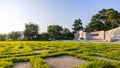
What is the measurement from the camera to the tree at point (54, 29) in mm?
62094

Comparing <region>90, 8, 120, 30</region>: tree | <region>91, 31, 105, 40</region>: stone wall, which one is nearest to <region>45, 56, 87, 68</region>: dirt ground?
<region>91, 31, 105, 40</region>: stone wall

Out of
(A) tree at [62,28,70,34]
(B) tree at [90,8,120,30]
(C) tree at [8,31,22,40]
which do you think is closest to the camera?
(B) tree at [90,8,120,30]

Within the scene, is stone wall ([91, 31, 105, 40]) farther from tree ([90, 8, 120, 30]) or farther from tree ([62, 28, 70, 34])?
tree ([62, 28, 70, 34])

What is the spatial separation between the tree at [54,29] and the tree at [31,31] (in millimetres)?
4403

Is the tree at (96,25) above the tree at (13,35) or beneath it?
above

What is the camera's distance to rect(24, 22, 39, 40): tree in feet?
194

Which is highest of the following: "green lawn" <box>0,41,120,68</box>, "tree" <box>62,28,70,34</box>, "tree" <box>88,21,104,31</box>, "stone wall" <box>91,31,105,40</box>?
"tree" <box>88,21,104,31</box>

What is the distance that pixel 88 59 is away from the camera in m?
7.77

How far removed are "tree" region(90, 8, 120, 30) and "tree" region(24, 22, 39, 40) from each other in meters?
18.6

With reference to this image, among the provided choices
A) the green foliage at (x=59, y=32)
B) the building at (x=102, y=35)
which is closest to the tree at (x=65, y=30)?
the green foliage at (x=59, y=32)

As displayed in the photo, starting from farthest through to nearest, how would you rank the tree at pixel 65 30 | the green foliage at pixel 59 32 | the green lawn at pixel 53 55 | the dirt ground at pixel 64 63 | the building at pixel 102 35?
the tree at pixel 65 30 → the green foliage at pixel 59 32 → the building at pixel 102 35 → the dirt ground at pixel 64 63 → the green lawn at pixel 53 55

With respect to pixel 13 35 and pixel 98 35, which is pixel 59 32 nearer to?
pixel 13 35

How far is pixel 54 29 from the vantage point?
62.4 metres

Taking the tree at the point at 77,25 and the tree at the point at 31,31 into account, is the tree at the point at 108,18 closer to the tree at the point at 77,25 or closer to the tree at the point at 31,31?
the tree at the point at 77,25
